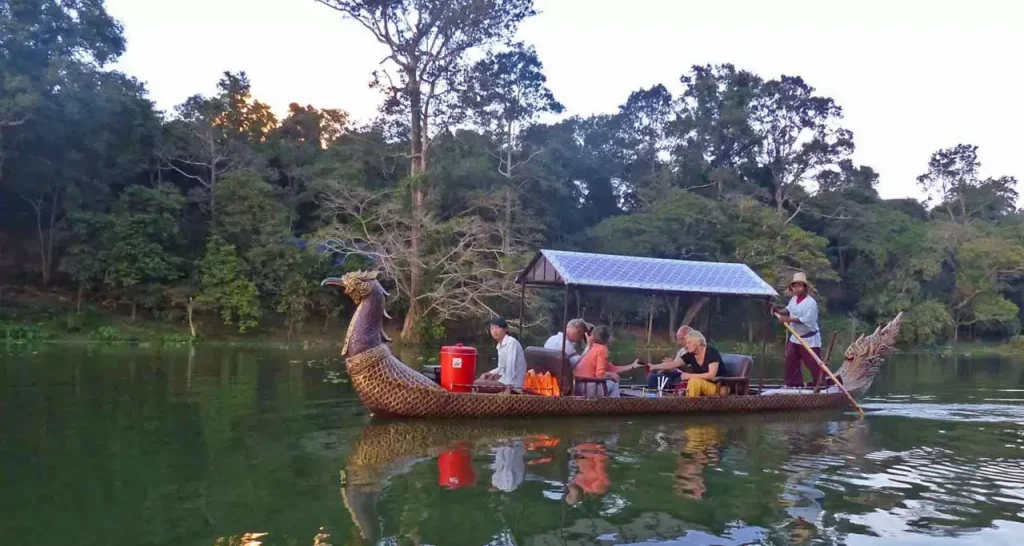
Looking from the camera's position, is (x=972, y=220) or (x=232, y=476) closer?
(x=232, y=476)

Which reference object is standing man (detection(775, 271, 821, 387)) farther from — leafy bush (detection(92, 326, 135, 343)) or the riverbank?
leafy bush (detection(92, 326, 135, 343))

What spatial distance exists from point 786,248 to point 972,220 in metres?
15.3

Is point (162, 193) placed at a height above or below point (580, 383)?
above

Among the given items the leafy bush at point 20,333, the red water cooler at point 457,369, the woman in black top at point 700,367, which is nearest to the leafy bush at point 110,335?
the leafy bush at point 20,333

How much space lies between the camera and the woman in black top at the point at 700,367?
36.6ft

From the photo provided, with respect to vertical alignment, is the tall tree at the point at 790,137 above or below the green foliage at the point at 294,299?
above

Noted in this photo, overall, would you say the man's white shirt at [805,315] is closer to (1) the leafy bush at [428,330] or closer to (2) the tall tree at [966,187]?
(1) the leafy bush at [428,330]

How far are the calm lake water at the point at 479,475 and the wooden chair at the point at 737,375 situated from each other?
451 millimetres

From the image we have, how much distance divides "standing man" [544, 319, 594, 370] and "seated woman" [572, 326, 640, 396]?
8cm

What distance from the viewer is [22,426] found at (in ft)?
29.6

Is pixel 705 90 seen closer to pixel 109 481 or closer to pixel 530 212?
pixel 530 212

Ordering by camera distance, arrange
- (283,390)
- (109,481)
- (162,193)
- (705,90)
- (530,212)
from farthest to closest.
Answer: (705,90) < (530,212) < (162,193) < (283,390) < (109,481)

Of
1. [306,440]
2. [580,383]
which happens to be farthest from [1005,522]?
[306,440]

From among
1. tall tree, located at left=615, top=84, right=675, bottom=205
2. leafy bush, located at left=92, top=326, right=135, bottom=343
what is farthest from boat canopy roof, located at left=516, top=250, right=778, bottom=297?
tall tree, located at left=615, top=84, right=675, bottom=205
